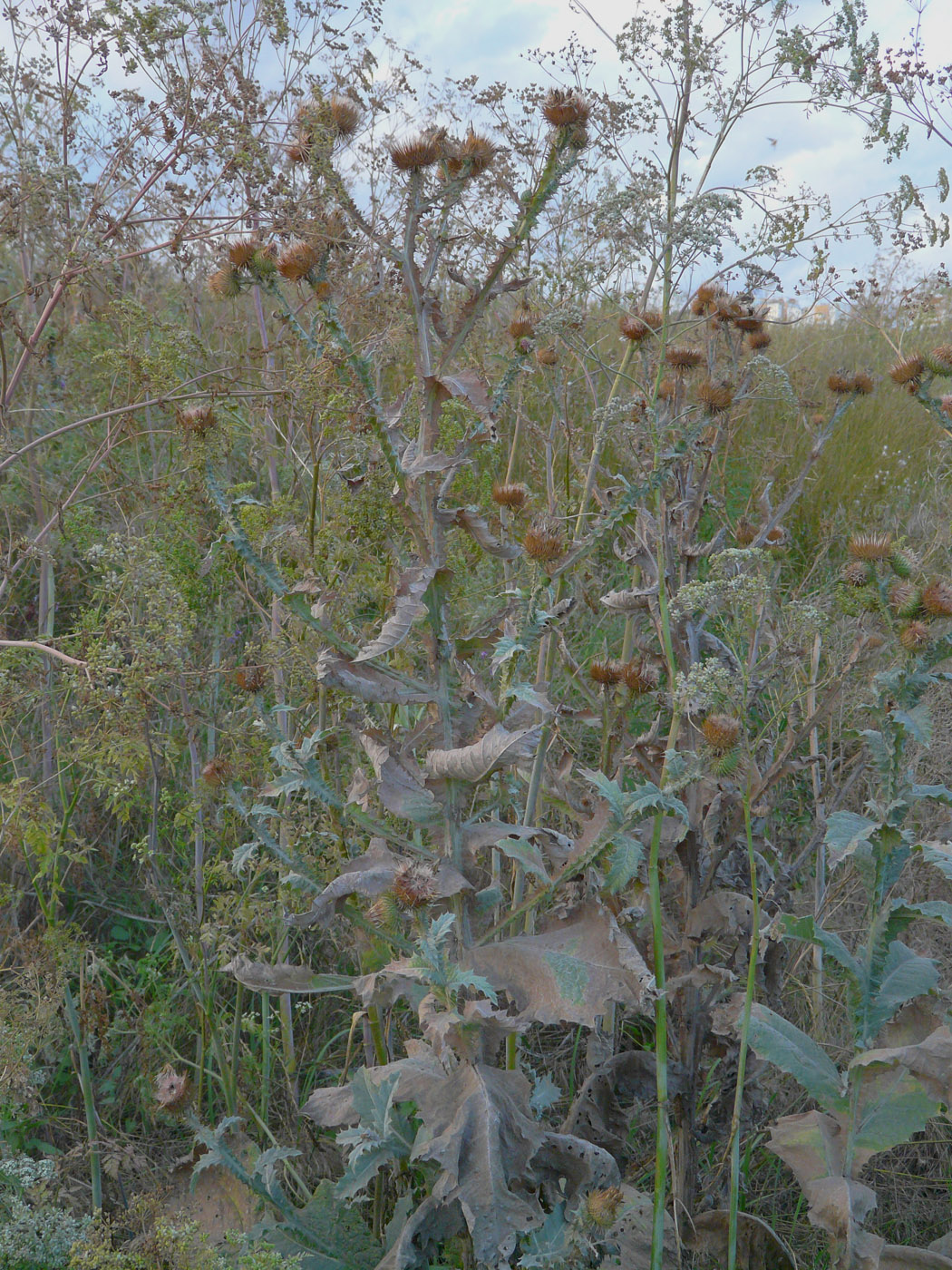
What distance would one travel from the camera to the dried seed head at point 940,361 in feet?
7.97

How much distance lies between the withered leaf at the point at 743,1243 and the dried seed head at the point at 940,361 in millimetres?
1995

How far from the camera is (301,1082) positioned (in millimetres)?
2492

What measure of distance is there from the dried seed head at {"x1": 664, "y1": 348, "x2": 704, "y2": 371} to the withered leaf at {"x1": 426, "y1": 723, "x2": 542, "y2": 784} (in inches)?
55.2

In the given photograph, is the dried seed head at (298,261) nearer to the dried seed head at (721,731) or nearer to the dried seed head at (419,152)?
the dried seed head at (419,152)

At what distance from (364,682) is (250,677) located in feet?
1.39

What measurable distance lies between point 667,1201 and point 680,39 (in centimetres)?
294

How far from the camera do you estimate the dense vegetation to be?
162 centimetres

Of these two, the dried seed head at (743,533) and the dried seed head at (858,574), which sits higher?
the dried seed head at (743,533)

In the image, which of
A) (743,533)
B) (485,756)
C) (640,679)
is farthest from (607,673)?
(743,533)

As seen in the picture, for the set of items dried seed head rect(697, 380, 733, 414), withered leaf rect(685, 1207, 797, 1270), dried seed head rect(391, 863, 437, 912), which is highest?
dried seed head rect(697, 380, 733, 414)

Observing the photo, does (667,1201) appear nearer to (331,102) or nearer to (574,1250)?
(574,1250)

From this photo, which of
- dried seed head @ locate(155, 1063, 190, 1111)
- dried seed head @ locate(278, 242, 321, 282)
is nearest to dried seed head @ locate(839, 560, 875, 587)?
dried seed head @ locate(278, 242, 321, 282)

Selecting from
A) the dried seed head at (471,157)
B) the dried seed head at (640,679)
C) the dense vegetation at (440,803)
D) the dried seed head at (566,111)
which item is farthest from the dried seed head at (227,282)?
the dried seed head at (640,679)

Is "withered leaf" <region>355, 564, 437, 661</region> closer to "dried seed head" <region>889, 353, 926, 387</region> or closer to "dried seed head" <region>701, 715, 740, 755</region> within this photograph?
"dried seed head" <region>701, 715, 740, 755</region>
